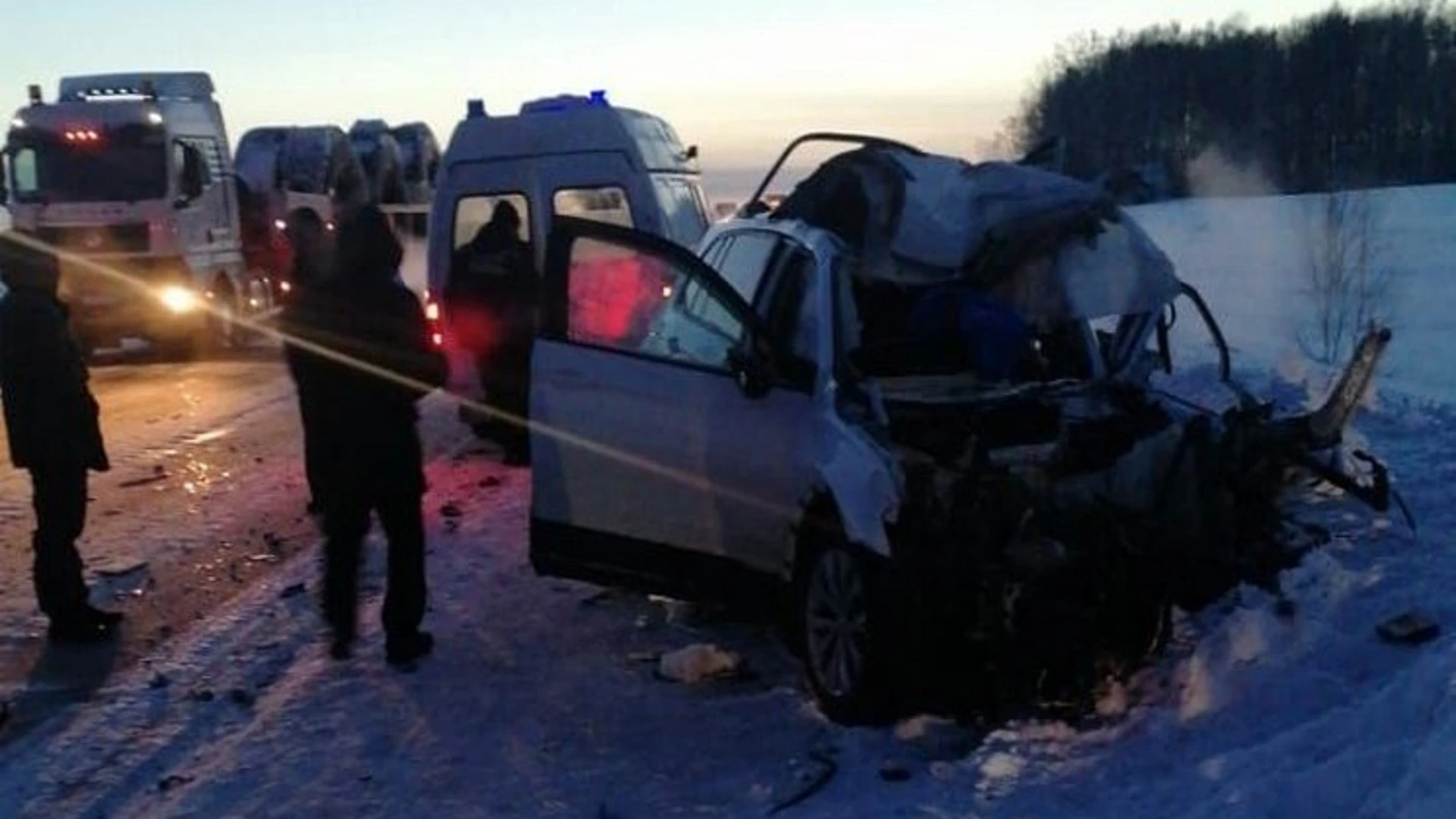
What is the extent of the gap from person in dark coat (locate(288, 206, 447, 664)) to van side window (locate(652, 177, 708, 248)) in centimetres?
551

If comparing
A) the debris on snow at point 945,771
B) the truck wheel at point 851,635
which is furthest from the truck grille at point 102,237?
the debris on snow at point 945,771

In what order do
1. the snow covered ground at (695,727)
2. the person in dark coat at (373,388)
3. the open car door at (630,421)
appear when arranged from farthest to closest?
the person in dark coat at (373,388) < the open car door at (630,421) < the snow covered ground at (695,727)

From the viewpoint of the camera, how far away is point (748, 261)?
7438mm

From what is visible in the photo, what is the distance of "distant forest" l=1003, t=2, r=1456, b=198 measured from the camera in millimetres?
89625

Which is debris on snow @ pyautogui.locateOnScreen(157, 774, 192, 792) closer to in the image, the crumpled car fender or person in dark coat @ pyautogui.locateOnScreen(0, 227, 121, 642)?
person in dark coat @ pyautogui.locateOnScreen(0, 227, 121, 642)

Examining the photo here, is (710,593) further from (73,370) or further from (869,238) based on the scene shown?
(73,370)

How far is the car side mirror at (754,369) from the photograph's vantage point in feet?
20.6

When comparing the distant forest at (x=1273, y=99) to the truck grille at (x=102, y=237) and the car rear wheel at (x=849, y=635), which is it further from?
the car rear wheel at (x=849, y=635)

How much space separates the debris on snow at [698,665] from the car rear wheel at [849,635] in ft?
1.76

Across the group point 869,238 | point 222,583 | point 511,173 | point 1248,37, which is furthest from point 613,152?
point 1248,37

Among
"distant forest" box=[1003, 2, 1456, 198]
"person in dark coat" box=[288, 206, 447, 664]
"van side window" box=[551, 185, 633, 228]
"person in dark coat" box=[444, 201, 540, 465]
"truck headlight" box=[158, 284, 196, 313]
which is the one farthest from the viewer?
"distant forest" box=[1003, 2, 1456, 198]

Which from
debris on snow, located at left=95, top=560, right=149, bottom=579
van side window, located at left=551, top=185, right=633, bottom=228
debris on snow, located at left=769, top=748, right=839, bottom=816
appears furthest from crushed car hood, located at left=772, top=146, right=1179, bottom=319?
van side window, located at left=551, top=185, right=633, bottom=228

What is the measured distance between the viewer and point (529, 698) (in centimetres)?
644

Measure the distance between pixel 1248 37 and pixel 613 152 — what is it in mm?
105579
